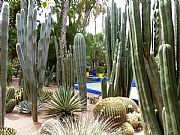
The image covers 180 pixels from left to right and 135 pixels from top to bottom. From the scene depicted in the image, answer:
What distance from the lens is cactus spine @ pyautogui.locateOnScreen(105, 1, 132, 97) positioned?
253 inches

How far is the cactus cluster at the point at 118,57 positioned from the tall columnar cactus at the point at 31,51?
1879 millimetres

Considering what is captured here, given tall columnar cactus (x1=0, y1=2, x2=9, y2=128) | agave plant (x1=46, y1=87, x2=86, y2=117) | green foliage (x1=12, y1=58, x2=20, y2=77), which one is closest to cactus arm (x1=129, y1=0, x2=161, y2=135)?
tall columnar cactus (x1=0, y1=2, x2=9, y2=128)

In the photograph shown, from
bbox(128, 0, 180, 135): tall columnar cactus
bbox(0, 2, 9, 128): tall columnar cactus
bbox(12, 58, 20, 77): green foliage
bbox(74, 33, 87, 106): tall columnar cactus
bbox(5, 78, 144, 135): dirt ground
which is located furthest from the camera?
bbox(12, 58, 20, 77): green foliage

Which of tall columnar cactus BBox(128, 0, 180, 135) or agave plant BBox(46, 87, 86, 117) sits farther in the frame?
agave plant BBox(46, 87, 86, 117)

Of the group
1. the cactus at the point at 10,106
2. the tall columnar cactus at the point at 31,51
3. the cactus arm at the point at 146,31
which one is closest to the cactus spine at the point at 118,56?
the tall columnar cactus at the point at 31,51

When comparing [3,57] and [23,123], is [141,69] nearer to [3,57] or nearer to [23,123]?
[3,57]

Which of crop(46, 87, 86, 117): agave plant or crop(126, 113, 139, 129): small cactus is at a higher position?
crop(46, 87, 86, 117): agave plant

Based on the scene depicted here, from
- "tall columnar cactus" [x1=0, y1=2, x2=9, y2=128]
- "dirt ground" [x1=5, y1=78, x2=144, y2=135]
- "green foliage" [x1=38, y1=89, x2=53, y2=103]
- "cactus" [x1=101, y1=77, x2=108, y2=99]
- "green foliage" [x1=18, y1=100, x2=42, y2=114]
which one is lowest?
"dirt ground" [x1=5, y1=78, x2=144, y2=135]

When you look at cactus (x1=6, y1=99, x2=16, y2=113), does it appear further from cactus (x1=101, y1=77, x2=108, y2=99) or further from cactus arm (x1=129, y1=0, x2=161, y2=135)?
cactus arm (x1=129, y1=0, x2=161, y2=135)

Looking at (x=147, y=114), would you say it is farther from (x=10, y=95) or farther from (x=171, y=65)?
(x=10, y=95)

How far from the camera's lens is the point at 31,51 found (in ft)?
20.0

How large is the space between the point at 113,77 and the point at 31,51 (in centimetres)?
233

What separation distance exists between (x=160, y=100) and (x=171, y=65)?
0.59 meters

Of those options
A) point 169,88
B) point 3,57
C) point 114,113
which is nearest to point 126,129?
point 114,113
